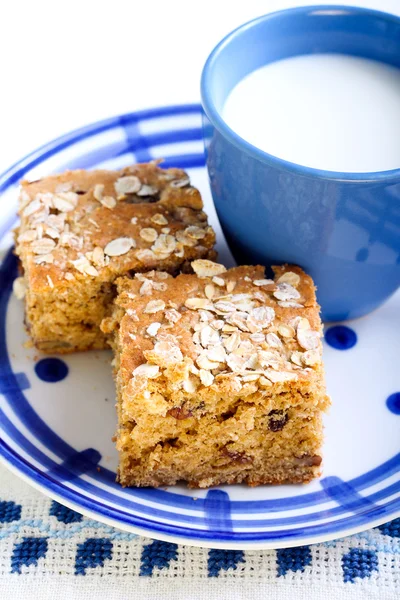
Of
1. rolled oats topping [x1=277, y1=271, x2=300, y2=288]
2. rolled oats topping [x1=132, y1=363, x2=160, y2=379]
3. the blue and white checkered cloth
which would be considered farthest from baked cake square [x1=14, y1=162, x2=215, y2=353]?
the blue and white checkered cloth

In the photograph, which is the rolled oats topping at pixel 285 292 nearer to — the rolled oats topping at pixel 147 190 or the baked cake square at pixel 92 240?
the baked cake square at pixel 92 240

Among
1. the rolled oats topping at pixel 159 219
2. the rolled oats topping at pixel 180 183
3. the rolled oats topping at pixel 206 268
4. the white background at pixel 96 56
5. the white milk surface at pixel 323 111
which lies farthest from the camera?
the white background at pixel 96 56

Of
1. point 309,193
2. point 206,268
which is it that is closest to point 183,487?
point 206,268

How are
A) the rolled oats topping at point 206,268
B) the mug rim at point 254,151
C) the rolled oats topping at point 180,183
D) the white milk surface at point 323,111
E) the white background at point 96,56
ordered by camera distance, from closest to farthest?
the mug rim at point 254,151
the white milk surface at point 323,111
the rolled oats topping at point 206,268
the rolled oats topping at point 180,183
the white background at point 96,56

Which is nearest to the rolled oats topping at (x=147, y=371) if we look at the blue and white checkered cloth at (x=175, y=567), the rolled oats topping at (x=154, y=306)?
the rolled oats topping at (x=154, y=306)

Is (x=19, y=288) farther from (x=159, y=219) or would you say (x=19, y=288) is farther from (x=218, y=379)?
(x=218, y=379)

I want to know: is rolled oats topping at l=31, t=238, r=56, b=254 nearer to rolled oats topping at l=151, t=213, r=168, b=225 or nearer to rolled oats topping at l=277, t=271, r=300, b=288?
rolled oats topping at l=151, t=213, r=168, b=225

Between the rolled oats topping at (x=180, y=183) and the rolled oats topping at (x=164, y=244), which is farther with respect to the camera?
the rolled oats topping at (x=180, y=183)
